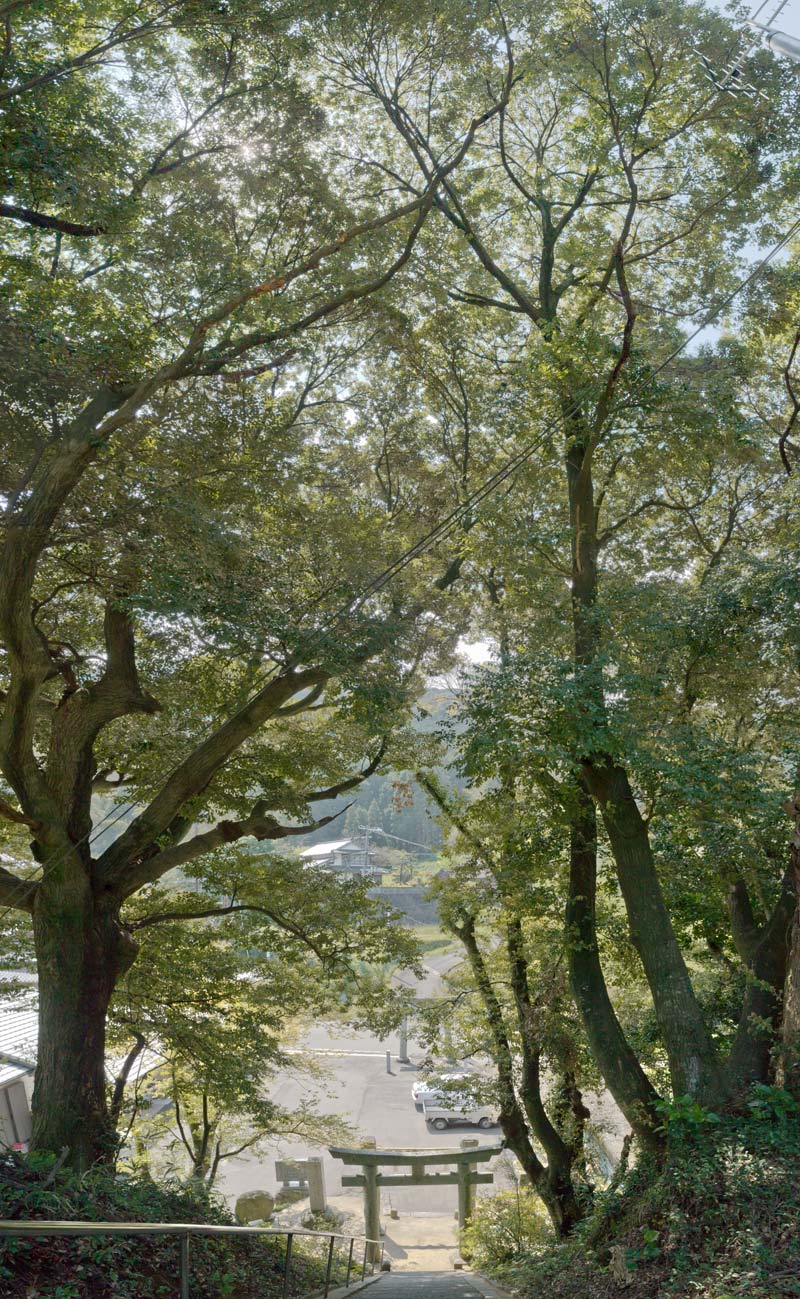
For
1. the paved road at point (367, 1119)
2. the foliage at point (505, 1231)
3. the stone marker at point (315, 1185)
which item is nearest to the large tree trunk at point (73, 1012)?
the foliage at point (505, 1231)

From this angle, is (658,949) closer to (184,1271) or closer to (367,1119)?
(184,1271)

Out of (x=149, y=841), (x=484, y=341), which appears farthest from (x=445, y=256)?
(x=149, y=841)

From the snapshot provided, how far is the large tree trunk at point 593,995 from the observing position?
6887 mm

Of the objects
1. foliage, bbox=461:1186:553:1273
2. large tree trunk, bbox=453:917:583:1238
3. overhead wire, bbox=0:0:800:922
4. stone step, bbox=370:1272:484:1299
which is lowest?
foliage, bbox=461:1186:553:1273

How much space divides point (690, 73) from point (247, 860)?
9.32m

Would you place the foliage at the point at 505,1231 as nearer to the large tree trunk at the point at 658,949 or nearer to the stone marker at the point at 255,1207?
the stone marker at the point at 255,1207

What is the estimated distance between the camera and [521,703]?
6.88m

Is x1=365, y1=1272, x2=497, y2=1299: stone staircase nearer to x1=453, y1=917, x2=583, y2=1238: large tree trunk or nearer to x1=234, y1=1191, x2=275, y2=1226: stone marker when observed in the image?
x1=453, y1=917, x2=583, y2=1238: large tree trunk

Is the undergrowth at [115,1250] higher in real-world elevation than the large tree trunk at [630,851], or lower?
lower

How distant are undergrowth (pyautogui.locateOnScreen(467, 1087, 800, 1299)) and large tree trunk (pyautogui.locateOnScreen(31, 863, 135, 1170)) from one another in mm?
3887

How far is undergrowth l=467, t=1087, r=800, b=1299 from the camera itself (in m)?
4.54

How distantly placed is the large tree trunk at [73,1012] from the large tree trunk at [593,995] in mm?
4237

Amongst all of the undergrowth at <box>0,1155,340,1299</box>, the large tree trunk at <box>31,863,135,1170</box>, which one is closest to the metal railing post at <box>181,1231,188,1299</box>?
the undergrowth at <box>0,1155,340,1299</box>

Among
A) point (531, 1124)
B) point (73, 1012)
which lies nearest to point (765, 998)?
point (531, 1124)
